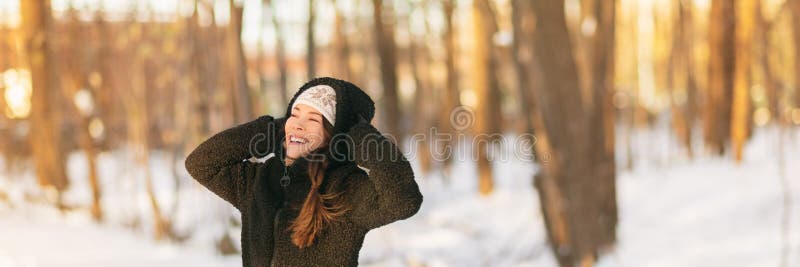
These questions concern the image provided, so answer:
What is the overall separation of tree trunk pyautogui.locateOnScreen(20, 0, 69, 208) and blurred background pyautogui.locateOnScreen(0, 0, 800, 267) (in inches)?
1.5

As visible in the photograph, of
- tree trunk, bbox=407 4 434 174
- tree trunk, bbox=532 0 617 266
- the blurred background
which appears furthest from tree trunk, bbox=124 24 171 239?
tree trunk, bbox=407 4 434 174

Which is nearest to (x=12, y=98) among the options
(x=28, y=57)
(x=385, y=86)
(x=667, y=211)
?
(x=28, y=57)

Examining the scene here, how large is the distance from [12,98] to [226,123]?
29.2 ft

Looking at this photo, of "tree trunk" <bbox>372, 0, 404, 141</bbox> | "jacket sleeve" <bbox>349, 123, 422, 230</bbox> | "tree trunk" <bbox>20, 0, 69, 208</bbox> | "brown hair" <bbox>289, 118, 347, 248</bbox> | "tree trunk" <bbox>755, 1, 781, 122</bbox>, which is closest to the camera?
"jacket sleeve" <bbox>349, 123, 422, 230</bbox>

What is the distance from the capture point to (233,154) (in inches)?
97.7

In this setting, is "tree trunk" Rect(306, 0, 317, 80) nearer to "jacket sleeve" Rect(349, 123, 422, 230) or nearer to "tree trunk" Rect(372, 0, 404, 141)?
"tree trunk" Rect(372, 0, 404, 141)

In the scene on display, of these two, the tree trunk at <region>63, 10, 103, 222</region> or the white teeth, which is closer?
the white teeth

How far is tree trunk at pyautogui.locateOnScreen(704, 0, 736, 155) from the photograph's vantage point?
14891 millimetres

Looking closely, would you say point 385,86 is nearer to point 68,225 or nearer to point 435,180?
point 435,180

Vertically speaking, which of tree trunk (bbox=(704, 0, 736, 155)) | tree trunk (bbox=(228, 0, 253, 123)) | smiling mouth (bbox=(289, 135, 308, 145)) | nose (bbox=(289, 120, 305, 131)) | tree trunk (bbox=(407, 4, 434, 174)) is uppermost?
nose (bbox=(289, 120, 305, 131))

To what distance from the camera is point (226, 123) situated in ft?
36.9

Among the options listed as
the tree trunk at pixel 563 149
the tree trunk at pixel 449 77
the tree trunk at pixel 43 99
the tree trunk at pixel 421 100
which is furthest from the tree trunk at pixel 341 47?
the tree trunk at pixel 563 149

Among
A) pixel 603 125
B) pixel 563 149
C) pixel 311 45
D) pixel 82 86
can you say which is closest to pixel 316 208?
pixel 563 149

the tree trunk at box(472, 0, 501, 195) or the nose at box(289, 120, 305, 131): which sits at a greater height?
the nose at box(289, 120, 305, 131)
